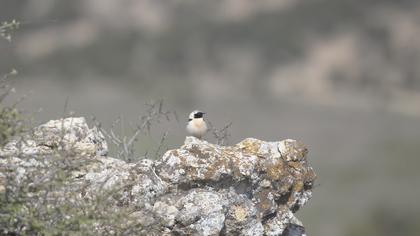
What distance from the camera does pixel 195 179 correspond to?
51.1 ft

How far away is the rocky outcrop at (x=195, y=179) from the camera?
48.4ft

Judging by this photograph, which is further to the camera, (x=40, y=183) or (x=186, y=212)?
(x=186, y=212)

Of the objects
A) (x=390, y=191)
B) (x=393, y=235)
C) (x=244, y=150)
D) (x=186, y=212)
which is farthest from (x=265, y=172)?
(x=390, y=191)

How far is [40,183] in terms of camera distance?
13.7 meters

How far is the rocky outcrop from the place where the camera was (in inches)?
581

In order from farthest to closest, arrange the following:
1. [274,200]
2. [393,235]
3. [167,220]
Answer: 1. [393,235]
2. [274,200]
3. [167,220]

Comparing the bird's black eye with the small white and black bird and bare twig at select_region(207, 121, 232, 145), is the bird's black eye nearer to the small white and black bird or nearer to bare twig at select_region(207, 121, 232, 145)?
the small white and black bird

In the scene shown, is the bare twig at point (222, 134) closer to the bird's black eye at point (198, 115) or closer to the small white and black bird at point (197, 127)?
the small white and black bird at point (197, 127)

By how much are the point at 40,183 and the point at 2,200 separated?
475 mm

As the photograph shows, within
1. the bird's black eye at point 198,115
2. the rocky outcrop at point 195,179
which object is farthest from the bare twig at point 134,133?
the bird's black eye at point 198,115

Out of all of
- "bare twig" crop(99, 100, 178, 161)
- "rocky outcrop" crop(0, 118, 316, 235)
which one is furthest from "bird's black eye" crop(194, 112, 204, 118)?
"rocky outcrop" crop(0, 118, 316, 235)

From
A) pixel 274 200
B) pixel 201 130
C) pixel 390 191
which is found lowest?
pixel 274 200

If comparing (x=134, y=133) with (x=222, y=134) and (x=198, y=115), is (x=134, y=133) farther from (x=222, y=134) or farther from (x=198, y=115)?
(x=198, y=115)

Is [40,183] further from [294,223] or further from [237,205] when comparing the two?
[294,223]
